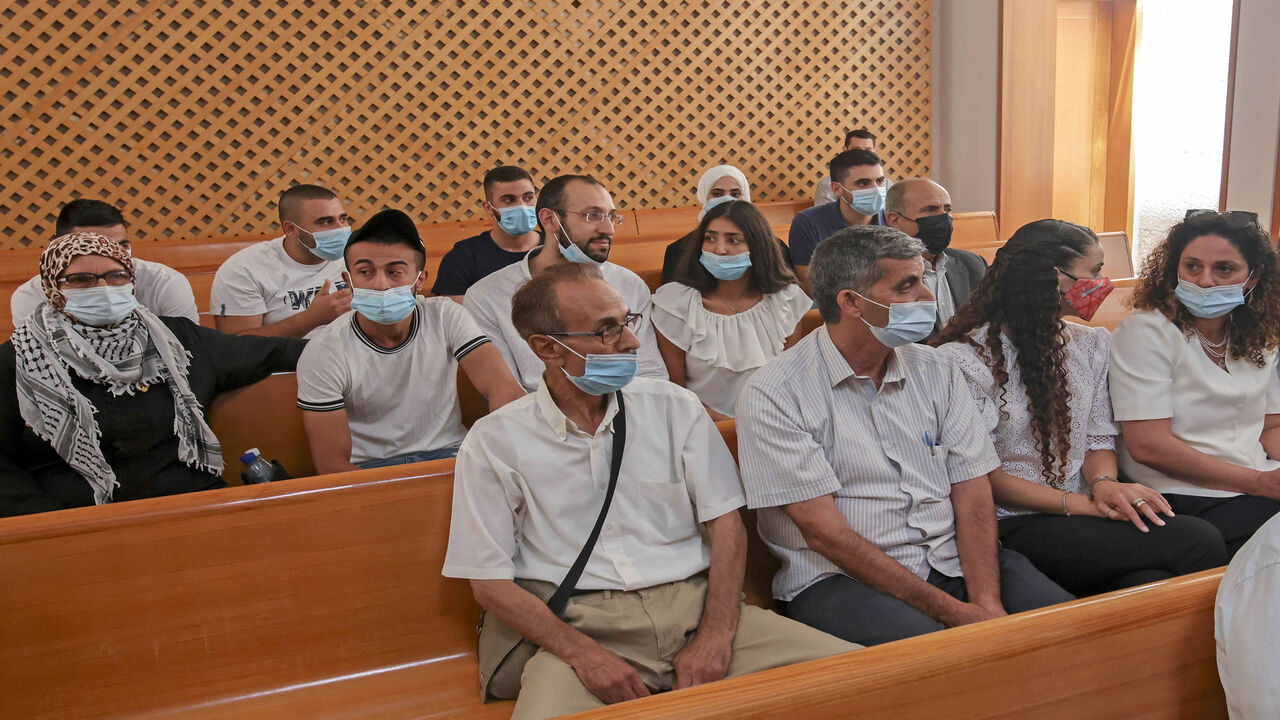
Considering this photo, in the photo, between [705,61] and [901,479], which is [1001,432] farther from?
[705,61]

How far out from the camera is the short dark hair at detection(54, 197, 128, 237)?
3705mm

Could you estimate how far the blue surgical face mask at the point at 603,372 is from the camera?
69.4 inches

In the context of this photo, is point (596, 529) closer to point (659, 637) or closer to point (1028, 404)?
point (659, 637)

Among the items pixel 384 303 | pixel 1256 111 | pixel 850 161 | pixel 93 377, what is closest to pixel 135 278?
pixel 93 377

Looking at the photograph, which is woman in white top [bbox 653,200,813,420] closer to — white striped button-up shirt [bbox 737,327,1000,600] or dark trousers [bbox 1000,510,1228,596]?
white striped button-up shirt [bbox 737,327,1000,600]

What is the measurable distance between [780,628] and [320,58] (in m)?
5.70

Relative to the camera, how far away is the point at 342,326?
2482mm

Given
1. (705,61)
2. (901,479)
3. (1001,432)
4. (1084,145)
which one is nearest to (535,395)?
(901,479)

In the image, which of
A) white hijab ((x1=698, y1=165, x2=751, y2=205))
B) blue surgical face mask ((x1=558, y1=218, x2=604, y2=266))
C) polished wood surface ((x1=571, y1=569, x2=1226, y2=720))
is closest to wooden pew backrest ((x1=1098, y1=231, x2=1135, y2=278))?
white hijab ((x1=698, y1=165, x2=751, y2=205))

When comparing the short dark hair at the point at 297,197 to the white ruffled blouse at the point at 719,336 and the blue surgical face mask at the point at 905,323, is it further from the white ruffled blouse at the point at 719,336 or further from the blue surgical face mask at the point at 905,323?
the blue surgical face mask at the point at 905,323

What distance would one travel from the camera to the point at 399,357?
2.49 metres

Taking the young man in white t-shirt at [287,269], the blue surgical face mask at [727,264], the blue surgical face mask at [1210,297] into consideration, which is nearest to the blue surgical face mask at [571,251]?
the blue surgical face mask at [727,264]

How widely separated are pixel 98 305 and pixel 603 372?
1.47 meters

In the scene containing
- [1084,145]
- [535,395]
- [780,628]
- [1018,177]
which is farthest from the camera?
[1084,145]
